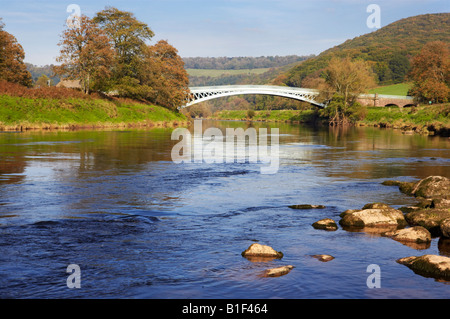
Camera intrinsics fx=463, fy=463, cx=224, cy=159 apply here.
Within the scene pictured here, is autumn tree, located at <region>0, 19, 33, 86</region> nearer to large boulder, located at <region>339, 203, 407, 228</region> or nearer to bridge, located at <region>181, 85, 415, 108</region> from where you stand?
bridge, located at <region>181, 85, 415, 108</region>

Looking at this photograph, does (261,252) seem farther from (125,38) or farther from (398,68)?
(398,68)

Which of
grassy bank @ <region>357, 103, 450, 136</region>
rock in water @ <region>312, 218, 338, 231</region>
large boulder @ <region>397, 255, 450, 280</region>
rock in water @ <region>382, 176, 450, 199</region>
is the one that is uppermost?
grassy bank @ <region>357, 103, 450, 136</region>

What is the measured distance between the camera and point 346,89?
95.4 metres

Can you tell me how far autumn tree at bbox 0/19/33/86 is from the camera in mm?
67000

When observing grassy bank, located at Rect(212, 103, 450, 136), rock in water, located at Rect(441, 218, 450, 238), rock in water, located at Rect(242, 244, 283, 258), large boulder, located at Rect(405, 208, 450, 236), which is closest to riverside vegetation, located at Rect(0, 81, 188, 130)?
grassy bank, located at Rect(212, 103, 450, 136)

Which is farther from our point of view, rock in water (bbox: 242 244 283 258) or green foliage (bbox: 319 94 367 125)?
green foliage (bbox: 319 94 367 125)

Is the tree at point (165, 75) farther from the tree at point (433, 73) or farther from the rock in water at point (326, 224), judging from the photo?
the rock in water at point (326, 224)

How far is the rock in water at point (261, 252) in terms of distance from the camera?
10.8 metres

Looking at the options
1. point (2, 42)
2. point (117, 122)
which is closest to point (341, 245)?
point (117, 122)

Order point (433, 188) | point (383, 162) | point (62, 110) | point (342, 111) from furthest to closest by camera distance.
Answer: point (342, 111) < point (62, 110) < point (383, 162) < point (433, 188)

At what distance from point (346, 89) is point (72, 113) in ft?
187

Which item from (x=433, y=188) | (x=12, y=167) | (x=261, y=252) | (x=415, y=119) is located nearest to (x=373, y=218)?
(x=261, y=252)

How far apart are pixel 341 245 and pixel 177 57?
3721 inches

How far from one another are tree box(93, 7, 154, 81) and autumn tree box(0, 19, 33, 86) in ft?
46.3
